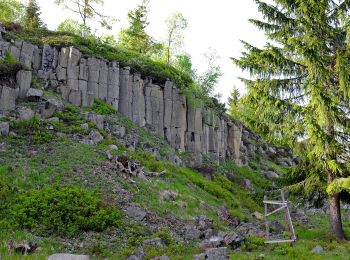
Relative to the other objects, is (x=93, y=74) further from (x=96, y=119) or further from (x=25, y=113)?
(x=25, y=113)

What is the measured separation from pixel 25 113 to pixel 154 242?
11788 millimetres

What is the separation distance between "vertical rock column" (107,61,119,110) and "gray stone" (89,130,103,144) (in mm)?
5070

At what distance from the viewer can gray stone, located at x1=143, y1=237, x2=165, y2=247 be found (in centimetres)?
1197

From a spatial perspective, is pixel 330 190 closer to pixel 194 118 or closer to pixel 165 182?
pixel 165 182

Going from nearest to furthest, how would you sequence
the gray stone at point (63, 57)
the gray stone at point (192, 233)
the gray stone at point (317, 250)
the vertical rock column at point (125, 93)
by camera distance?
the gray stone at point (317, 250) < the gray stone at point (192, 233) < the gray stone at point (63, 57) < the vertical rock column at point (125, 93)

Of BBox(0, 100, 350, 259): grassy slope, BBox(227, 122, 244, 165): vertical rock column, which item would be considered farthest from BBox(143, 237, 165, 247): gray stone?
BBox(227, 122, 244, 165): vertical rock column

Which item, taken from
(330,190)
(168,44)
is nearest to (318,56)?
(330,190)

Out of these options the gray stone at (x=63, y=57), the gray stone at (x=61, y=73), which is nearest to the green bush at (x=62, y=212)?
the gray stone at (x=61, y=73)

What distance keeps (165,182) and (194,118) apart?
11721mm

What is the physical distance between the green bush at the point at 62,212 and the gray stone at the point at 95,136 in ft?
20.2

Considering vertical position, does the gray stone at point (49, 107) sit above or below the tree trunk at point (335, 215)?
above

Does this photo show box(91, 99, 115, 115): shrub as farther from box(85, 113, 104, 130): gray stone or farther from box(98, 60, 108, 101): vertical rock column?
box(85, 113, 104, 130): gray stone

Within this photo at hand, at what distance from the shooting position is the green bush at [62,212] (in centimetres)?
1227

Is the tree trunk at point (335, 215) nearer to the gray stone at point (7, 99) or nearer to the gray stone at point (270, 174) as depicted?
the gray stone at point (7, 99)
